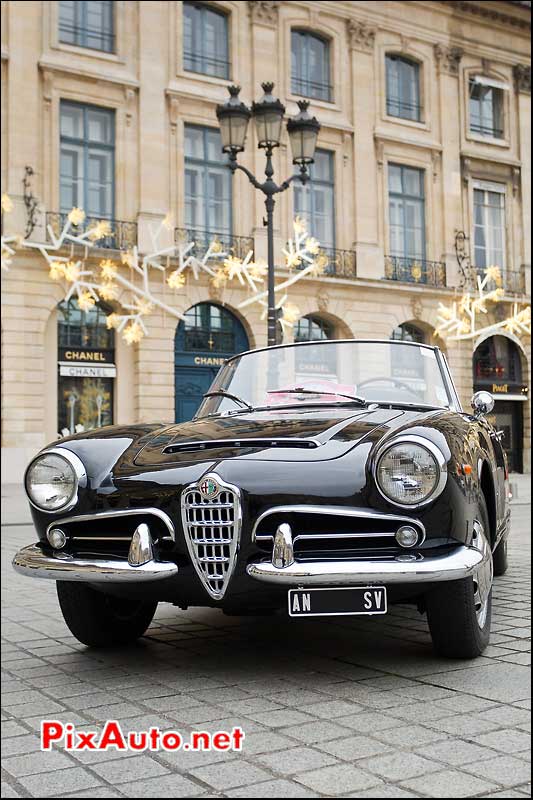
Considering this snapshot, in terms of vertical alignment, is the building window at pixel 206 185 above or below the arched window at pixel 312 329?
above

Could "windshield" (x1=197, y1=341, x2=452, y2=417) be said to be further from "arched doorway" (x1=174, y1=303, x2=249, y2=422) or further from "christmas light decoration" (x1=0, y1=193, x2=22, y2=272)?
"arched doorway" (x1=174, y1=303, x2=249, y2=422)

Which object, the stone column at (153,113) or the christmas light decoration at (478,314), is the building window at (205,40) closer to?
the stone column at (153,113)

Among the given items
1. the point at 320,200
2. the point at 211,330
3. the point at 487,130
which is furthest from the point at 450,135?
the point at 211,330

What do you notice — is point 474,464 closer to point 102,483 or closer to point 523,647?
point 523,647

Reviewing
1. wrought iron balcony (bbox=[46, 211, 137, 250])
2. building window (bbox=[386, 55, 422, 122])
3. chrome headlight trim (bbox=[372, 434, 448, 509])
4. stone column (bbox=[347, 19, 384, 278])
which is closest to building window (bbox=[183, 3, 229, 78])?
stone column (bbox=[347, 19, 384, 278])

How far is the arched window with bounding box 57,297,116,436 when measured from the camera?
23406mm

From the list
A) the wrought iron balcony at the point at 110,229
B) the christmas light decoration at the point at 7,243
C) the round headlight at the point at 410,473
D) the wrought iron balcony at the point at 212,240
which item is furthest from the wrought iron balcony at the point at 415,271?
the round headlight at the point at 410,473

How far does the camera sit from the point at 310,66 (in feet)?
93.0

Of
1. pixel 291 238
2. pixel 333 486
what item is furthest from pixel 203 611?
pixel 291 238

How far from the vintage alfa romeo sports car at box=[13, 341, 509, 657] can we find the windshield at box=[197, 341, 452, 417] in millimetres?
229

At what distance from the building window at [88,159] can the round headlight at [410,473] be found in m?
22.0

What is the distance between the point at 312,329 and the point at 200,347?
156 inches

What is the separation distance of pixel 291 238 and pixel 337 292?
222 cm

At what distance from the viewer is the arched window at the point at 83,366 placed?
23406 mm
